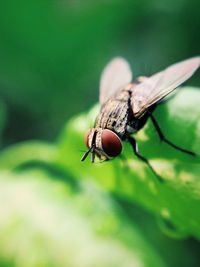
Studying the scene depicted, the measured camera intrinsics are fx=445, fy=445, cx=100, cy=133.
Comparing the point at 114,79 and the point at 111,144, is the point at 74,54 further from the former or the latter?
the point at 111,144

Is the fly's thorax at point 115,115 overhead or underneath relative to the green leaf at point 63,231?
overhead

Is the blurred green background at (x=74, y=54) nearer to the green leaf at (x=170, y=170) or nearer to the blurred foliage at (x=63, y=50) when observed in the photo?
the blurred foliage at (x=63, y=50)

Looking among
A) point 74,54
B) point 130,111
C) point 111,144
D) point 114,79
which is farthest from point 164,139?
point 74,54

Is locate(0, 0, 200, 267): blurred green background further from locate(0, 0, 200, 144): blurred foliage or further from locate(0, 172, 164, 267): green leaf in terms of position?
locate(0, 172, 164, 267): green leaf

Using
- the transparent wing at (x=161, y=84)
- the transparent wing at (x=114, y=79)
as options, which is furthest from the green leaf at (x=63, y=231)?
the transparent wing at (x=161, y=84)

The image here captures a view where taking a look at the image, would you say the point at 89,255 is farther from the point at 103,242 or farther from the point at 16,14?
the point at 16,14

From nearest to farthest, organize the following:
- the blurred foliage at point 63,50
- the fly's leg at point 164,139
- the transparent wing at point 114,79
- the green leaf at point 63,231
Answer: the fly's leg at point 164,139
the green leaf at point 63,231
the transparent wing at point 114,79
the blurred foliage at point 63,50
